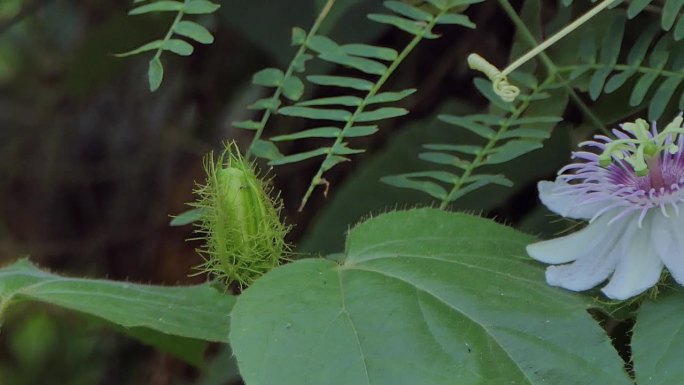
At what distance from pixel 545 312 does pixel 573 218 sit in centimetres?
10

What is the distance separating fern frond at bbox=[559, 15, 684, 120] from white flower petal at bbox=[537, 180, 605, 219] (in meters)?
0.11

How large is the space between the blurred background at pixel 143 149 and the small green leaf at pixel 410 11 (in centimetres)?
9

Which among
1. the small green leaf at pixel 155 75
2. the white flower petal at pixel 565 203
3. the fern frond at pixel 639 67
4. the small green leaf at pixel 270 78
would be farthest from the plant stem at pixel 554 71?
the small green leaf at pixel 155 75

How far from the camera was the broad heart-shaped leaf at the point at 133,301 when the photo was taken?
732 mm

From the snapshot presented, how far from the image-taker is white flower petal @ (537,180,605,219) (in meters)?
0.72

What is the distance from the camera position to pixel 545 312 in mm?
668

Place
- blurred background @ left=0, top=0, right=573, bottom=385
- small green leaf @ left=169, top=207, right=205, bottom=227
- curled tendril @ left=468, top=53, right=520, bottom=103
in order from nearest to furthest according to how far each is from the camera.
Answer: curled tendril @ left=468, top=53, right=520, bottom=103 → small green leaf @ left=169, top=207, right=205, bottom=227 → blurred background @ left=0, top=0, right=573, bottom=385

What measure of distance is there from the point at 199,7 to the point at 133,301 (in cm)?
26

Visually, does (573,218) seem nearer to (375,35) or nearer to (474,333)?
(474,333)

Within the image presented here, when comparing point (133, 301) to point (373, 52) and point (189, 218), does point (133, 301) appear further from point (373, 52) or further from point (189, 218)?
point (373, 52)

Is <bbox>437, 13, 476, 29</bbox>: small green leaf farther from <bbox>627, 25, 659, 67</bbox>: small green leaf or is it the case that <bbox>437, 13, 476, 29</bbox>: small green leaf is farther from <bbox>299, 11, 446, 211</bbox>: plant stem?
<bbox>627, 25, 659, 67</bbox>: small green leaf

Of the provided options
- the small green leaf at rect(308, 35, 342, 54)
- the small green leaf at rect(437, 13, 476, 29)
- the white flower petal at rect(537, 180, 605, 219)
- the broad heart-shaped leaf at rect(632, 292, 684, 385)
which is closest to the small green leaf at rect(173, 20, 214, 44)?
the small green leaf at rect(308, 35, 342, 54)

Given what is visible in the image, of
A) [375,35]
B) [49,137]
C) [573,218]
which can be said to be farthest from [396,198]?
[49,137]

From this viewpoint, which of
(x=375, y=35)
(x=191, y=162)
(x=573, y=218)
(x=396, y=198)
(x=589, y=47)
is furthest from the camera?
(x=191, y=162)
